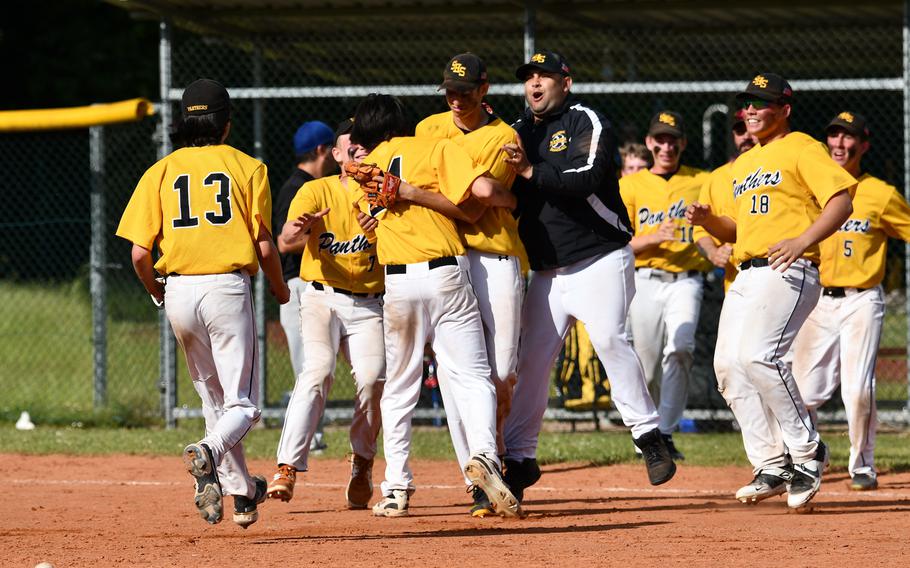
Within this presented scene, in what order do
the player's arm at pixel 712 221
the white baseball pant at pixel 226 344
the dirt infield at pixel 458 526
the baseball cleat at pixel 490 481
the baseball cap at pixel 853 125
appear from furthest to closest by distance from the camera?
1. the baseball cap at pixel 853 125
2. the player's arm at pixel 712 221
3. the baseball cleat at pixel 490 481
4. the white baseball pant at pixel 226 344
5. the dirt infield at pixel 458 526

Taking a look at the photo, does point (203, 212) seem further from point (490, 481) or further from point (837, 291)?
point (837, 291)

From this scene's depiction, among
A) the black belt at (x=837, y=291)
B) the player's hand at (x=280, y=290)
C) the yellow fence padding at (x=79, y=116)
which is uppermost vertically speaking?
the yellow fence padding at (x=79, y=116)

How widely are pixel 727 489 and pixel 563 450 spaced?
2061mm

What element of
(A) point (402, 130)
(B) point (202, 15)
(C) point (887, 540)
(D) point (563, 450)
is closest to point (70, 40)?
(B) point (202, 15)

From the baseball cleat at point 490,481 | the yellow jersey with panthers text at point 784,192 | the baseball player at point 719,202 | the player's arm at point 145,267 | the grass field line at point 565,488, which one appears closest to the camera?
the player's arm at point 145,267

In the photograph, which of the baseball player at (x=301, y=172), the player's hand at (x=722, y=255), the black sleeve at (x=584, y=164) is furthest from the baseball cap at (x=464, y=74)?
the baseball player at (x=301, y=172)

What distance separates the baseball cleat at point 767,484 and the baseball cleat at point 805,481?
0.04 m

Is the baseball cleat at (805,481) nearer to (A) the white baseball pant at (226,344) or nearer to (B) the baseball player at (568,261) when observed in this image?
(B) the baseball player at (568,261)

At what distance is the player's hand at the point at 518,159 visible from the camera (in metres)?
7.00

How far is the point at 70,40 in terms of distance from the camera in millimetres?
28594

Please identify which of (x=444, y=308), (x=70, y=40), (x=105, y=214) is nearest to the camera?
(x=444, y=308)

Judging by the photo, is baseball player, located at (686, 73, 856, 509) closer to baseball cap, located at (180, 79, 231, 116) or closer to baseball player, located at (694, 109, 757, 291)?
baseball player, located at (694, 109, 757, 291)

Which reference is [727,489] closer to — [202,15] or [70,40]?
[202,15]

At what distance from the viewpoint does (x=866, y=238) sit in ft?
28.1
